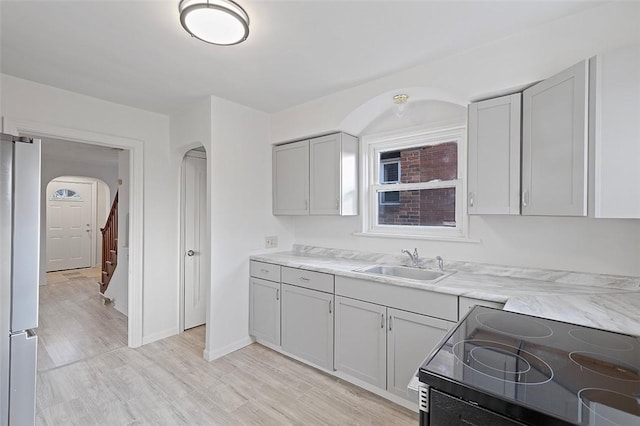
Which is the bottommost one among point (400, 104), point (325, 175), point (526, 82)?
point (325, 175)

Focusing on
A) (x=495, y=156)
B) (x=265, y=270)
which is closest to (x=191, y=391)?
(x=265, y=270)

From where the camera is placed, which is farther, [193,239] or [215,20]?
[193,239]

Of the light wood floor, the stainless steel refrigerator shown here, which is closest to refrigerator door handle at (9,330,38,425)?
the stainless steel refrigerator

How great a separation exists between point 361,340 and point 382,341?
0.19 m

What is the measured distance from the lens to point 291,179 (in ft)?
10.8

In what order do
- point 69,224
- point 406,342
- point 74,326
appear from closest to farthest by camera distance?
1. point 406,342
2. point 74,326
3. point 69,224

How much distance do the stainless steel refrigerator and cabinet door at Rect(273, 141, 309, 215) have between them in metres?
2.15

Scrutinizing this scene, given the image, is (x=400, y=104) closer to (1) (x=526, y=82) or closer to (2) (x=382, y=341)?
(1) (x=526, y=82)

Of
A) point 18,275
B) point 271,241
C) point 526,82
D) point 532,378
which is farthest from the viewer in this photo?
point 271,241

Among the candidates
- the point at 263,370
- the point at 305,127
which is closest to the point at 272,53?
the point at 305,127

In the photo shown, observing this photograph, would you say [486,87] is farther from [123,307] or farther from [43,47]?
[123,307]

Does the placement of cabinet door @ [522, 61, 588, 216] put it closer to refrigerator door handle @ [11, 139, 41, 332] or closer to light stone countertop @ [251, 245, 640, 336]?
light stone countertop @ [251, 245, 640, 336]

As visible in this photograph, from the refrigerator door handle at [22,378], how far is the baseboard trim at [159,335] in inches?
77.1

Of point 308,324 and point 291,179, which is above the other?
point 291,179
